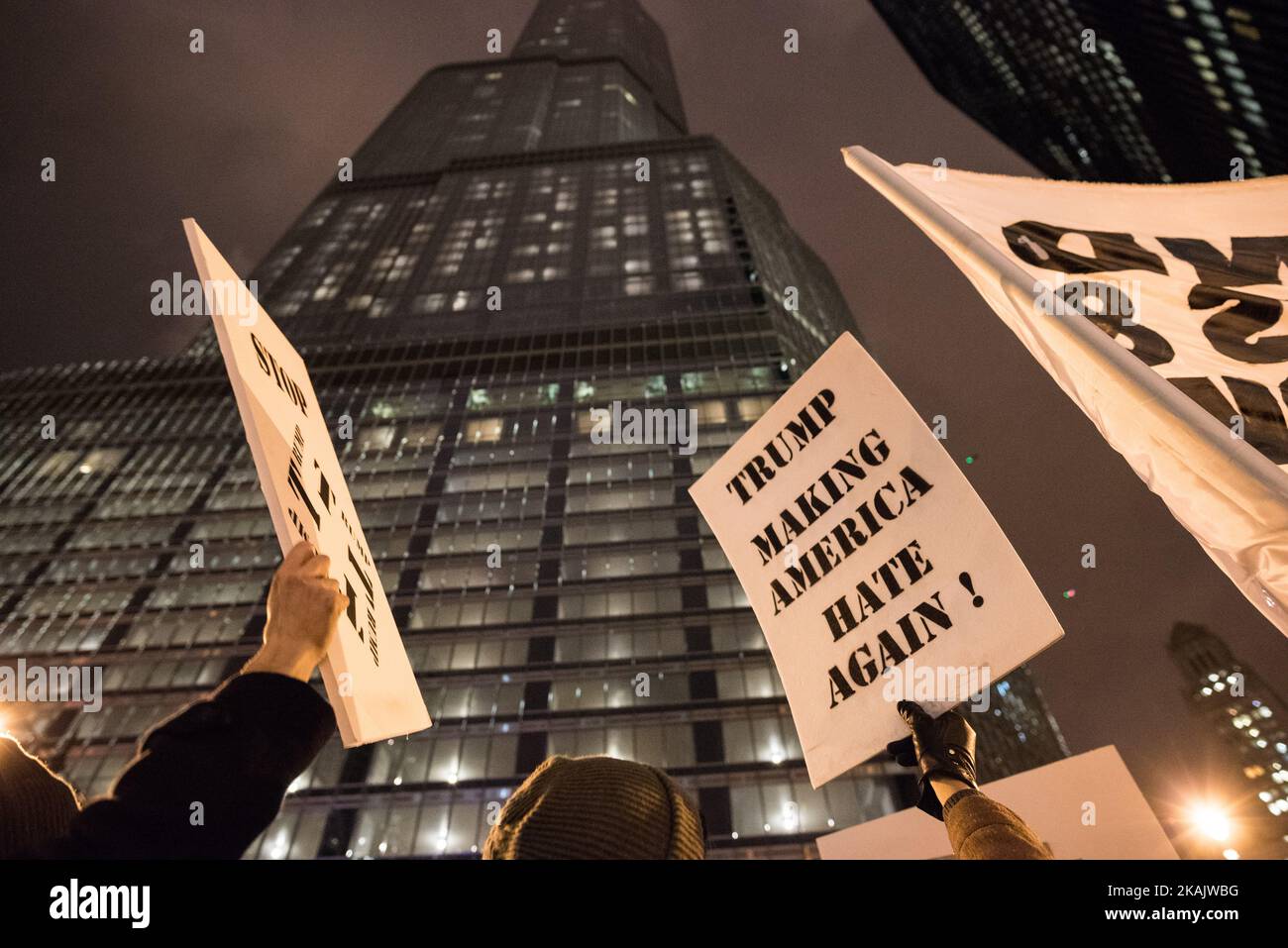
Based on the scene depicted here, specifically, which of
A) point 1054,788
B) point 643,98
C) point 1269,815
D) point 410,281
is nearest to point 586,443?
point 410,281

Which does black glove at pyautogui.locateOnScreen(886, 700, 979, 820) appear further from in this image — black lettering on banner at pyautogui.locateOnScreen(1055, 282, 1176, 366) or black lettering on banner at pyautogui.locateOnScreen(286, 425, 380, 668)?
black lettering on banner at pyautogui.locateOnScreen(286, 425, 380, 668)

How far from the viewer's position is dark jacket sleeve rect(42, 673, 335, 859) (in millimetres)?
1148

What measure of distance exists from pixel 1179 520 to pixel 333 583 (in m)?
3.30

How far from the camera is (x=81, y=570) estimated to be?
1587 inches

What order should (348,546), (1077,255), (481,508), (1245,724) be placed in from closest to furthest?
1. (348,546)
2. (1077,255)
3. (481,508)
4. (1245,724)

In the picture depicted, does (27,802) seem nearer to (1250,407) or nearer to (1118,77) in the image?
(1250,407)

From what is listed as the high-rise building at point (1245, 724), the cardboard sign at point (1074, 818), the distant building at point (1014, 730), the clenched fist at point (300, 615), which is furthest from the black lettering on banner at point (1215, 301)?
the high-rise building at point (1245, 724)

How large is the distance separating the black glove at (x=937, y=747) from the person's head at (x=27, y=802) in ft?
9.19

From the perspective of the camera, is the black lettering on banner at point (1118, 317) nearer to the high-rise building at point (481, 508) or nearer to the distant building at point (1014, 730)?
the high-rise building at point (481, 508)

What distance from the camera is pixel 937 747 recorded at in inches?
111

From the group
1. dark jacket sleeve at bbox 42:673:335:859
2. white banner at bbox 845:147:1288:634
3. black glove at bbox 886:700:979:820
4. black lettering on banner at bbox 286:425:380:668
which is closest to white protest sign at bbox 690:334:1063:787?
black glove at bbox 886:700:979:820

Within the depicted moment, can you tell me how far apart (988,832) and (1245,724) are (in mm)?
161969

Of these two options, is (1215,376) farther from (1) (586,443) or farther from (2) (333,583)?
(1) (586,443)

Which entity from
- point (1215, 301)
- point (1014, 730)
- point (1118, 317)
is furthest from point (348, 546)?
point (1014, 730)
